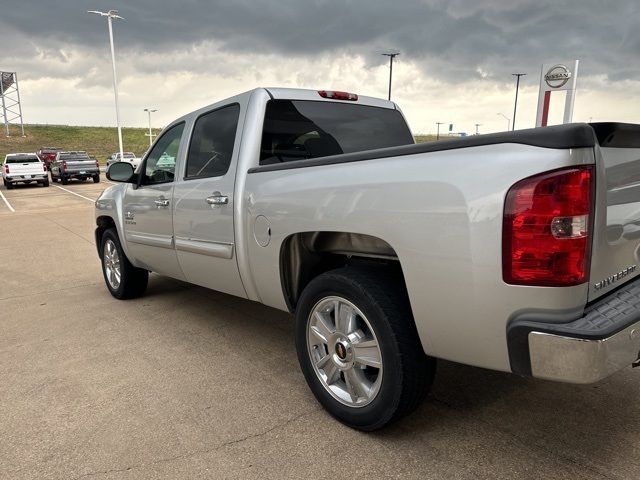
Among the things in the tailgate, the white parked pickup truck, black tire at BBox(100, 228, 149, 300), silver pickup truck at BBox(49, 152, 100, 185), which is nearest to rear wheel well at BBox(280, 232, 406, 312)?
the tailgate

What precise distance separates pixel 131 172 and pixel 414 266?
336 cm

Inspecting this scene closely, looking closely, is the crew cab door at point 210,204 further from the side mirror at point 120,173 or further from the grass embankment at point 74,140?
the grass embankment at point 74,140

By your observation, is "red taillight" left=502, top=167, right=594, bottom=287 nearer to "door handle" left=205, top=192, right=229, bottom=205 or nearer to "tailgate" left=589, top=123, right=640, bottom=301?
"tailgate" left=589, top=123, right=640, bottom=301

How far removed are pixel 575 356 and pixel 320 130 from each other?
2.46m

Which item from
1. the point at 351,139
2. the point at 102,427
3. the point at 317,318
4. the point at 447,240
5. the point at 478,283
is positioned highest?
the point at 351,139

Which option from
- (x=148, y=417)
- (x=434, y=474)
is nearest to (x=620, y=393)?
(x=434, y=474)

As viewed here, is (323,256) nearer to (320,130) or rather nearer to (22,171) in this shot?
(320,130)

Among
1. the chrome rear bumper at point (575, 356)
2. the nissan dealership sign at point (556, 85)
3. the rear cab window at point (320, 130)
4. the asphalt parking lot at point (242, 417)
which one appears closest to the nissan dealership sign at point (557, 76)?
the nissan dealership sign at point (556, 85)

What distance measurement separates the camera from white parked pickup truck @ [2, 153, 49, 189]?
23984mm

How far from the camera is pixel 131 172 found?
4633 millimetres

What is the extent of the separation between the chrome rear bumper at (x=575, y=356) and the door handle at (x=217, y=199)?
2.14m

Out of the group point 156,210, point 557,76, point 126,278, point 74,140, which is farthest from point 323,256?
point 74,140

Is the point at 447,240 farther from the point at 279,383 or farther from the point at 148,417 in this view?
the point at 148,417

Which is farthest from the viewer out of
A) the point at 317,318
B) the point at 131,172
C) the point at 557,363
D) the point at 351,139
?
the point at 131,172
